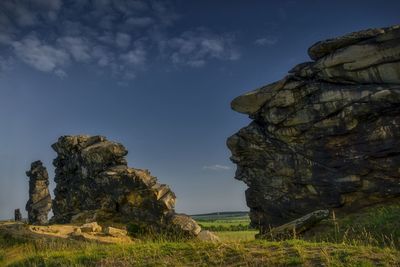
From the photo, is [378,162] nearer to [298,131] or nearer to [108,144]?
[298,131]

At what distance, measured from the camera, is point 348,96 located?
119 ft

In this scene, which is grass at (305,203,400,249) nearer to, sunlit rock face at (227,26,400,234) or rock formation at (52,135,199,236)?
sunlit rock face at (227,26,400,234)

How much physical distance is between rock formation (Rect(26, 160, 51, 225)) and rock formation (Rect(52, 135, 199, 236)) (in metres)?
11.2

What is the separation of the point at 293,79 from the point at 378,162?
38.9 ft

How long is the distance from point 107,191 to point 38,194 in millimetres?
26039

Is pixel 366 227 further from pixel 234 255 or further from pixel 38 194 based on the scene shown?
pixel 38 194

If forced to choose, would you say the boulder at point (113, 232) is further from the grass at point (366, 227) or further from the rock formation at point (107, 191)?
the grass at point (366, 227)

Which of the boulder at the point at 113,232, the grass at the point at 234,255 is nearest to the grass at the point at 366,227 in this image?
the grass at the point at 234,255

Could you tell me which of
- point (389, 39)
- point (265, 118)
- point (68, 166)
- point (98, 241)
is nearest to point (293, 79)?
point (265, 118)

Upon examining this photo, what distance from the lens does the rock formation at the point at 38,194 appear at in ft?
199

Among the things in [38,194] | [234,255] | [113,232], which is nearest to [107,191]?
[113,232]

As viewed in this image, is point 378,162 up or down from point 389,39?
down

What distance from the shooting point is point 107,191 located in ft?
139

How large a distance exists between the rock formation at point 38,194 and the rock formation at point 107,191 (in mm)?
11222
